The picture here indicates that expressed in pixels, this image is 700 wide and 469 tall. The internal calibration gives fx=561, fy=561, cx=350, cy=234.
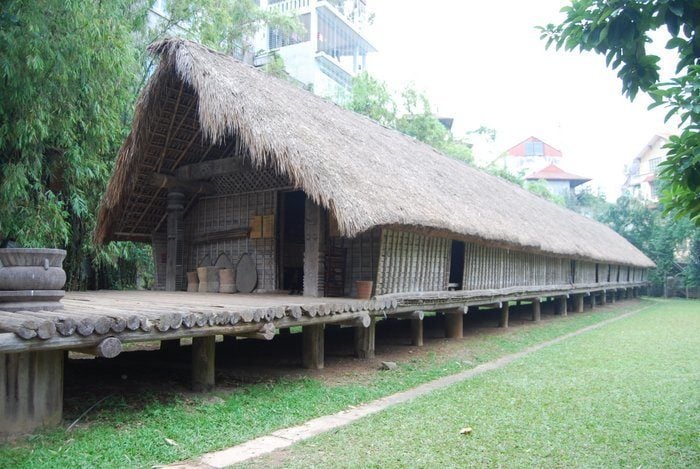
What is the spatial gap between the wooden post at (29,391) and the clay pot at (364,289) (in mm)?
4180

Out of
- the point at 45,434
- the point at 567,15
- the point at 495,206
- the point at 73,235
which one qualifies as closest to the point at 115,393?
the point at 45,434

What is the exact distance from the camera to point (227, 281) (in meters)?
9.12

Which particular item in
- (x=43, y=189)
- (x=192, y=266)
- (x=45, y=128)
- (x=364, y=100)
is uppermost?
(x=364, y=100)

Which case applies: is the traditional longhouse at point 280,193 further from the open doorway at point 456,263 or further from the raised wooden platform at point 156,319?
the open doorway at point 456,263

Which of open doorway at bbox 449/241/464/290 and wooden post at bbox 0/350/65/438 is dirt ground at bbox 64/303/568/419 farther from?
open doorway at bbox 449/241/464/290

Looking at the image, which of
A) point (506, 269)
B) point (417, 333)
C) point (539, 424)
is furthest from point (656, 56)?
point (506, 269)

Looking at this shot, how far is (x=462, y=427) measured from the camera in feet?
15.7

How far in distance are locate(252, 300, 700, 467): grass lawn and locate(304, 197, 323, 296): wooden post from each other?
2.27 m

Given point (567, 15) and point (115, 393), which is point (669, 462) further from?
point (115, 393)

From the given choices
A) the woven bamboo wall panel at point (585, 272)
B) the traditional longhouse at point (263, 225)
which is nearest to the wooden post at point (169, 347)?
the traditional longhouse at point (263, 225)

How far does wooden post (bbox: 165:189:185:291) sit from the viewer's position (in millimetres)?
9625

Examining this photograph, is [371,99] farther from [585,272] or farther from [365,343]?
[365,343]

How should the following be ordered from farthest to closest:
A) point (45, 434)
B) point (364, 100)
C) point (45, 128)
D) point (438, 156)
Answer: point (364, 100), point (438, 156), point (45, 128), point (45, 434)

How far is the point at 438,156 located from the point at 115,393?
983 cm
